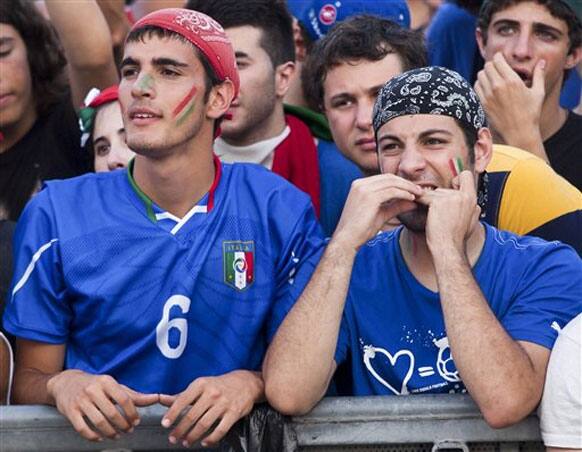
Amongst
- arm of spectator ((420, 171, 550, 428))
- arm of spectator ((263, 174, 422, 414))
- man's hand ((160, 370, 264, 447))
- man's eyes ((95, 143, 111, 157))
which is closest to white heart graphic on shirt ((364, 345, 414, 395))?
arm of spectator ((263, 174, 422, 414))

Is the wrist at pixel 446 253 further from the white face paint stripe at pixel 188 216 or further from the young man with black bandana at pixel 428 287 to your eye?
the white face paint stripe at pixel 188 216

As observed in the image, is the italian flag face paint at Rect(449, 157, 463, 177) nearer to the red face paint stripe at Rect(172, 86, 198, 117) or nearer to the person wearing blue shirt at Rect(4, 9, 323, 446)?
the person wearing blue shirt at Rect(4, 9, 323, 446)

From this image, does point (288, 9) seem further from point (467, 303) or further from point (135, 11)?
point (467, 303)

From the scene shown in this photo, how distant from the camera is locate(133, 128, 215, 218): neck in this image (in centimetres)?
403

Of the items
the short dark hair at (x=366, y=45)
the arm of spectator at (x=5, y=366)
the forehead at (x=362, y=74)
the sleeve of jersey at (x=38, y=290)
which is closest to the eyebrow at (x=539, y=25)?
the short dark hair at (x=366, y=45)

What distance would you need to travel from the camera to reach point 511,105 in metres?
4.99

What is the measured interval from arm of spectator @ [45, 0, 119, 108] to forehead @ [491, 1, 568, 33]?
1.60 m

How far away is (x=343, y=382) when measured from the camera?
3.88 meters

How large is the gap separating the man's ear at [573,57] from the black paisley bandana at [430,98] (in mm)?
1518

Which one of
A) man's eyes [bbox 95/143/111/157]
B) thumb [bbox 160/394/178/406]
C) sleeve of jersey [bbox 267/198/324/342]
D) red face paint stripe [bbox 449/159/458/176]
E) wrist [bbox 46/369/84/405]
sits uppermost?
man's eyes [bbox 95/143/111/157]

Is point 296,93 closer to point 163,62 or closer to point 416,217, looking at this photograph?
point 163,62

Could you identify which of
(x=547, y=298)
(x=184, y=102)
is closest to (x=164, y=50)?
(x=184, y=102)

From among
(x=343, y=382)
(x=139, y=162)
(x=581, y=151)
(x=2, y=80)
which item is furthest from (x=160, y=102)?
(x=581, y=151)

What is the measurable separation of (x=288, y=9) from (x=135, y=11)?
752mm
